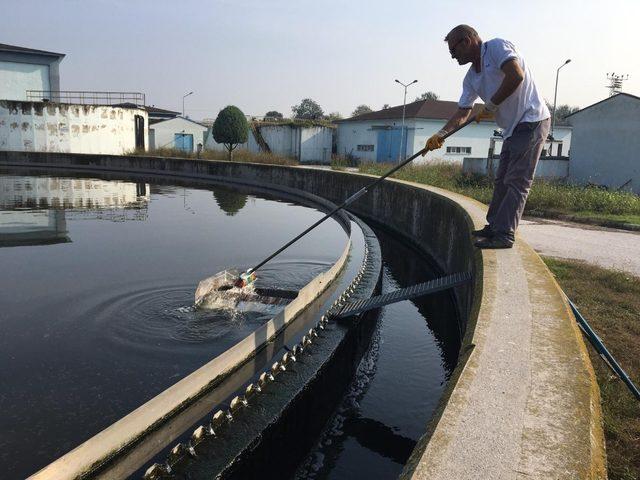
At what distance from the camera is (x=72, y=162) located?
25750 millimetres

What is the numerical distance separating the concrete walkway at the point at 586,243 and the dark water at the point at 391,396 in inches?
71.9

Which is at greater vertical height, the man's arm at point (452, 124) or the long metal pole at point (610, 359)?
the man's arm at point (452, 124)

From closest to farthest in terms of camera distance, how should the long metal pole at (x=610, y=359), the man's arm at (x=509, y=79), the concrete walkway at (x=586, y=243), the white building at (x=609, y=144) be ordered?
the long metal pole at (x=610, y=359) < the man's arm at (x=509, y=79) < the concrete walkway at (x=586, y=243) < the white building at (x=609, y=144)

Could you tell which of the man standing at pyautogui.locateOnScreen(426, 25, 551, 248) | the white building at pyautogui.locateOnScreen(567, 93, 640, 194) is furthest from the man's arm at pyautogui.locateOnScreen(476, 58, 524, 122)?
the white building at pyautogui.locateOnScreen(567, 93, 640, 194)

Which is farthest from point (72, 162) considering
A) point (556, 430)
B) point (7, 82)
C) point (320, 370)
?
point (556, 430)

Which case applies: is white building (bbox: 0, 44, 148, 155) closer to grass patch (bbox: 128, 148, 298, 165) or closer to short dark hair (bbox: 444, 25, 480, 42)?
grass patch (bbox: 128, 148, 298, 165)

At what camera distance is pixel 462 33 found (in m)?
3.91

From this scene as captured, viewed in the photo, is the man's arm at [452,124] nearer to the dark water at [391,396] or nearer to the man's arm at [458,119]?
the man's arm at [458,119]

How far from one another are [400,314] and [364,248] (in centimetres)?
197

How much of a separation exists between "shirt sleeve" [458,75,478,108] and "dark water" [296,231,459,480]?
2.44m

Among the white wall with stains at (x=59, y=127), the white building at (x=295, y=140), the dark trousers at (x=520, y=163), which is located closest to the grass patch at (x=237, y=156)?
the white wall with stains at (x=59, y=127)

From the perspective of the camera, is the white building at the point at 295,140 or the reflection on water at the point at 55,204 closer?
the reflection on water at the point at 55,204

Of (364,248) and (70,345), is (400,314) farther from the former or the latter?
(70,345)

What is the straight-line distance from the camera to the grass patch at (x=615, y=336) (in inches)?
96.6
